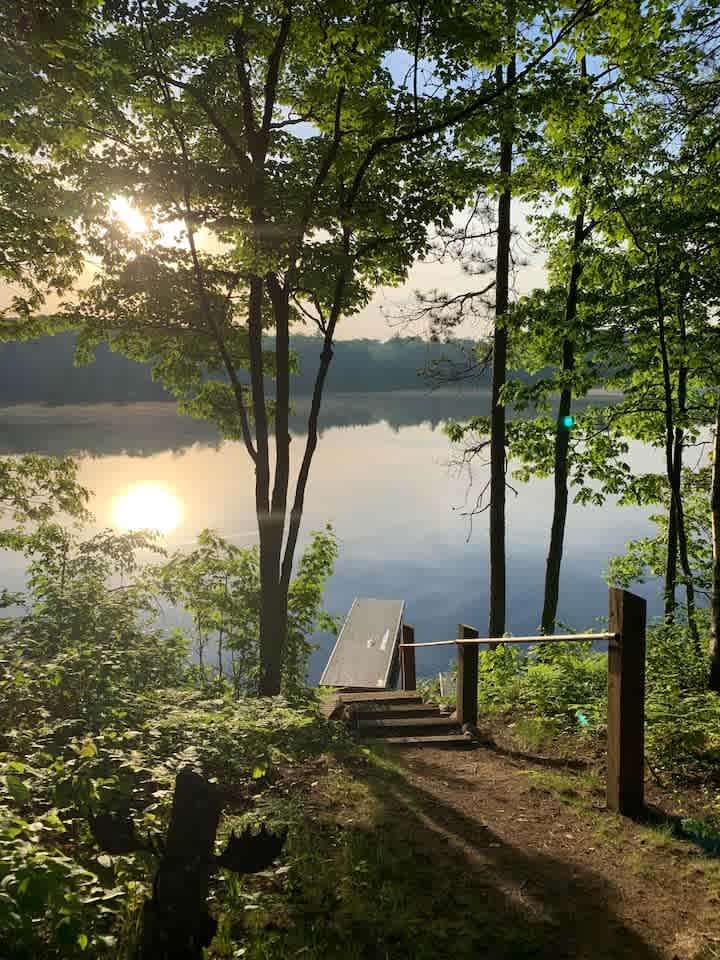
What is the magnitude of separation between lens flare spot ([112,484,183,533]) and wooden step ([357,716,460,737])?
48.7m

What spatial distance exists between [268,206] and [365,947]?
899 cm

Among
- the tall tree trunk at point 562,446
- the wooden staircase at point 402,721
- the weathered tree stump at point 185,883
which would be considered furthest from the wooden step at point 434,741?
the tall tree trunk at point 562,446

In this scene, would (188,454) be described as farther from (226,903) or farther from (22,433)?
(226,903)

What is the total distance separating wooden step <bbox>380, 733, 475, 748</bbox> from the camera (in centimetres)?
774

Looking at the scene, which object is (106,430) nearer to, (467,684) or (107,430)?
(107,430)

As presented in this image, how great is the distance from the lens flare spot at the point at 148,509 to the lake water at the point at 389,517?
93 cm

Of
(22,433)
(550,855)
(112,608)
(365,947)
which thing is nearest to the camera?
(365,947)

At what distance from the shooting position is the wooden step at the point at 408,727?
8.49 m

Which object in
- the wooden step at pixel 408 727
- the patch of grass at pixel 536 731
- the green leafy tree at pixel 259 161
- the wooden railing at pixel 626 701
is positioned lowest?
the wooden step at pixel 408 727

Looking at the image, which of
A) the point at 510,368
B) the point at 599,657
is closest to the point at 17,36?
the point at 599,657

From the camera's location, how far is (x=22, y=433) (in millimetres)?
118062

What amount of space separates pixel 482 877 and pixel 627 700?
169 centimetres

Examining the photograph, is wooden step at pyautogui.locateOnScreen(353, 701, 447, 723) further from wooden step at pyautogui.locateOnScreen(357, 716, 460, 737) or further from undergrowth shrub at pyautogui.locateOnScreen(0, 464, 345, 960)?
undergrowth shrub at pyautogui.locateOnScreen(0, 464, 345, 960)

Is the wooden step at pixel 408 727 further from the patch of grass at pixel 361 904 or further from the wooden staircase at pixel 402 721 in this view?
the patch of grass at pixel 361 904
